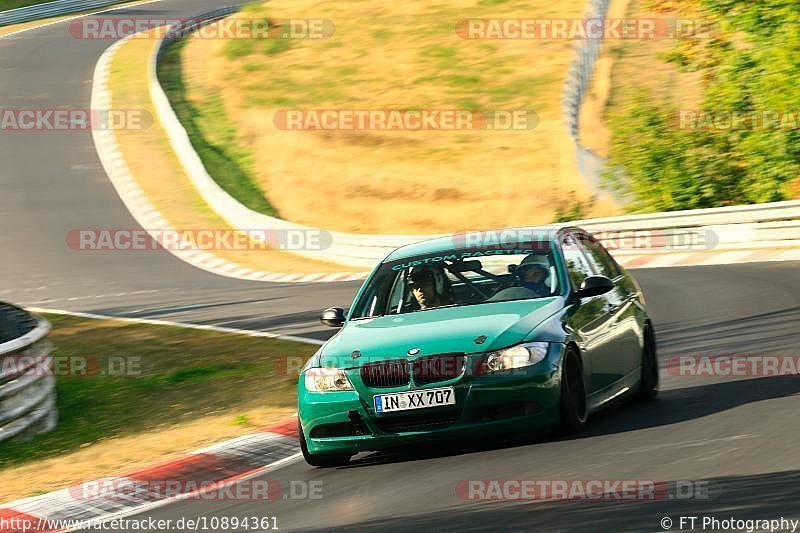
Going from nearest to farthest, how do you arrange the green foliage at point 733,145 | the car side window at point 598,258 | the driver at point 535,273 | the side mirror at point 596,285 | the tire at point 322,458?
the tire at point 322,458 < the side mirror at point 596,285 < the driver at point 535,273 < the car side window at point 598,258 < the green foliage at point 733,145

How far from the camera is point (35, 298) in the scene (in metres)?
27.7

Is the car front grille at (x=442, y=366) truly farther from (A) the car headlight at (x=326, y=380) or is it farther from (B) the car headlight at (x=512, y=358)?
(A) the car headlight at (x=326, y=380)

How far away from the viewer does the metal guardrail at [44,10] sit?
67.8 m

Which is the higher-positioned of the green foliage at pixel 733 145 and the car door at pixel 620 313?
the car door at pixel 620 313

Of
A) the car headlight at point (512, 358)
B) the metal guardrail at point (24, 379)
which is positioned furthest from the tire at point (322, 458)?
the metal guardrail at point (24, 379)

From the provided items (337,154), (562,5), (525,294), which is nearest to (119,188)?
(337,154)

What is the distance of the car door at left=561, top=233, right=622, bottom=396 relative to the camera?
9.67m

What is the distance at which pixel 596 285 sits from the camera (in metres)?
9.85

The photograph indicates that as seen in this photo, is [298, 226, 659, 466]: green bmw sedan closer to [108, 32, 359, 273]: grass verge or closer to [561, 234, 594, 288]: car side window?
[561, 234, 594, 288]: car side window

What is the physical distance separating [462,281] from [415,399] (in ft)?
4.89

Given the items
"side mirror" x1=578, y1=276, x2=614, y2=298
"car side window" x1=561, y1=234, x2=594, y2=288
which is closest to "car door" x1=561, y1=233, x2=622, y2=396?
"car side window" x1=561, y1=234, x2=594, y2=288

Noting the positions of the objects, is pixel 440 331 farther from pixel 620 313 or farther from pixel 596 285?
pixel 620 313

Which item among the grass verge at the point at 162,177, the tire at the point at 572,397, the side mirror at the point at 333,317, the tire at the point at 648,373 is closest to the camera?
the tire at the point at 572,397

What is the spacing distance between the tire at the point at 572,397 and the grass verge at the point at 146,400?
339 centimetres
